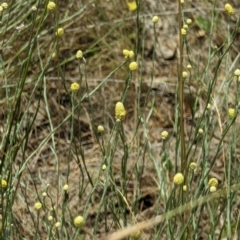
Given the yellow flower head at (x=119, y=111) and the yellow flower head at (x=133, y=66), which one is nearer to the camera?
the yellow flower head at (x=119, y=111)

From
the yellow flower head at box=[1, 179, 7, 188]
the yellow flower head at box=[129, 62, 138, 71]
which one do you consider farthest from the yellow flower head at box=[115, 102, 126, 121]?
the yellow flower head at box=[1, 179, 7, 188]

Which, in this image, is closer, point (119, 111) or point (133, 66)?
point (119, 111)

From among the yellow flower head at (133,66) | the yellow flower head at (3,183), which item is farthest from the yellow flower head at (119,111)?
the yellow flower head at (3,183)

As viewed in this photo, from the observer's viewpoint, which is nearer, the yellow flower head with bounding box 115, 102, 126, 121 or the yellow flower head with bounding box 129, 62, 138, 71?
the yellow flower head with bounding box 115, 102, 126, 121

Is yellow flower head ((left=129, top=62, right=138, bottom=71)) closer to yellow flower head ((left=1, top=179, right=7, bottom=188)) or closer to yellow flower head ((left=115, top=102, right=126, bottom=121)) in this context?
yellow flower head ((left=115, top=102, right=126, bottom=121))

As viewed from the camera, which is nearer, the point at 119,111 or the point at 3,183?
the point at 119,111

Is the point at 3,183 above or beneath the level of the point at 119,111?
beneath

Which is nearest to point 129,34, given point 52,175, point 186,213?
point 52,175

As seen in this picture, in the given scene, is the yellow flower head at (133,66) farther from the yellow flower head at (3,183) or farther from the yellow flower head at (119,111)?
the yellow flower head at (3,183)

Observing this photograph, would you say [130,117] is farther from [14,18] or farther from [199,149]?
[14,18]

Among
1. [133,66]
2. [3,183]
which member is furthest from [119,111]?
[3,183]

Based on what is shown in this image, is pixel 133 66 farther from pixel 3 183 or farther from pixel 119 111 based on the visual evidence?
pixel 3 183

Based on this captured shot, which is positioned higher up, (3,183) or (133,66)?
(133,66)
